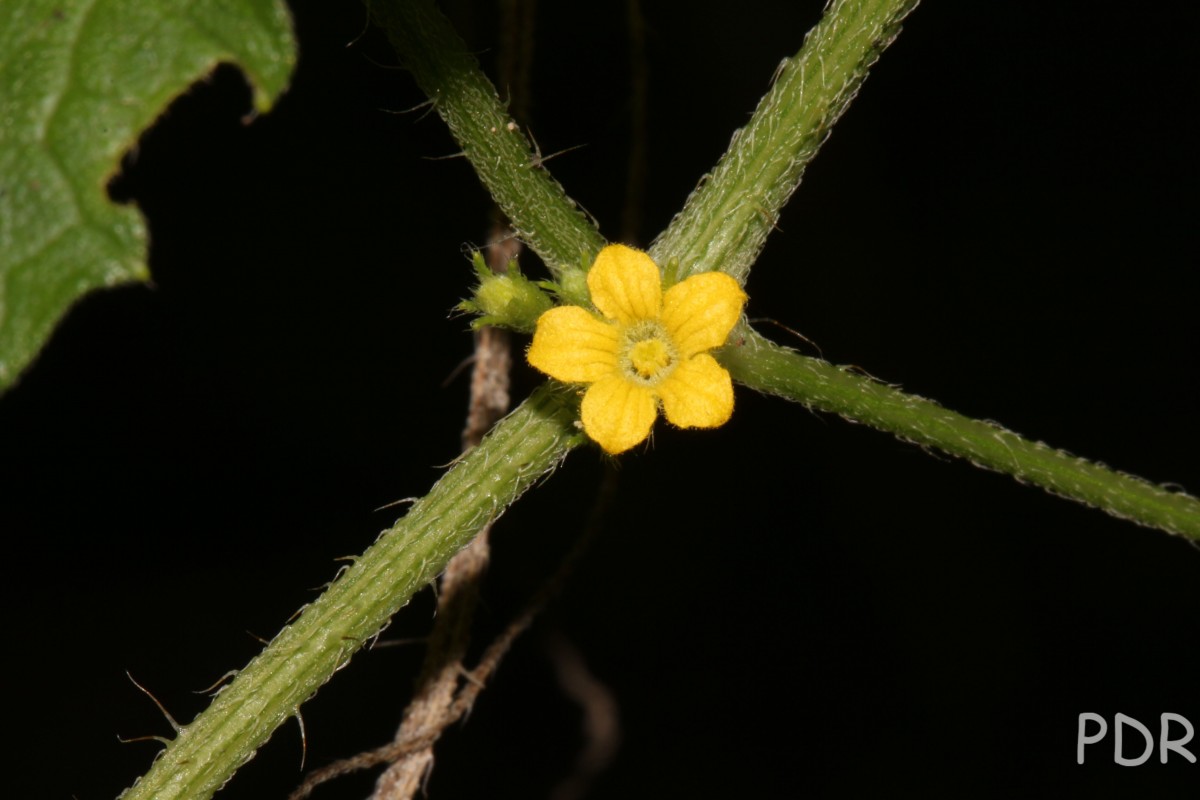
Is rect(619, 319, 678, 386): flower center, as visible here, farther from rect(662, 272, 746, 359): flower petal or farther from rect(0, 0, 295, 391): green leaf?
rect(0, 0, 295, 391): green leaf

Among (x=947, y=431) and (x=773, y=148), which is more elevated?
(x=773, y=148)

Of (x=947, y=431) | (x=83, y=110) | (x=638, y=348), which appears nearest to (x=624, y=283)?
(x=638, y=348)

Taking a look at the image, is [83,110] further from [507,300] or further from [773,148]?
[773,148]

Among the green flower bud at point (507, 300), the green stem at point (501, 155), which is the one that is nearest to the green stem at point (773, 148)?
the green stem at point (501, 155)

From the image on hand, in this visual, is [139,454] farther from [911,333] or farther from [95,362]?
[911,333]

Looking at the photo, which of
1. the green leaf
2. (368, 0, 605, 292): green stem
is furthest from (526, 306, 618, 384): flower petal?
the green leaf

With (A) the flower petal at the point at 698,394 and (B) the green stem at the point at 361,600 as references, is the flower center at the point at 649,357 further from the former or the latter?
(B) the green stem at the point at 361,600
